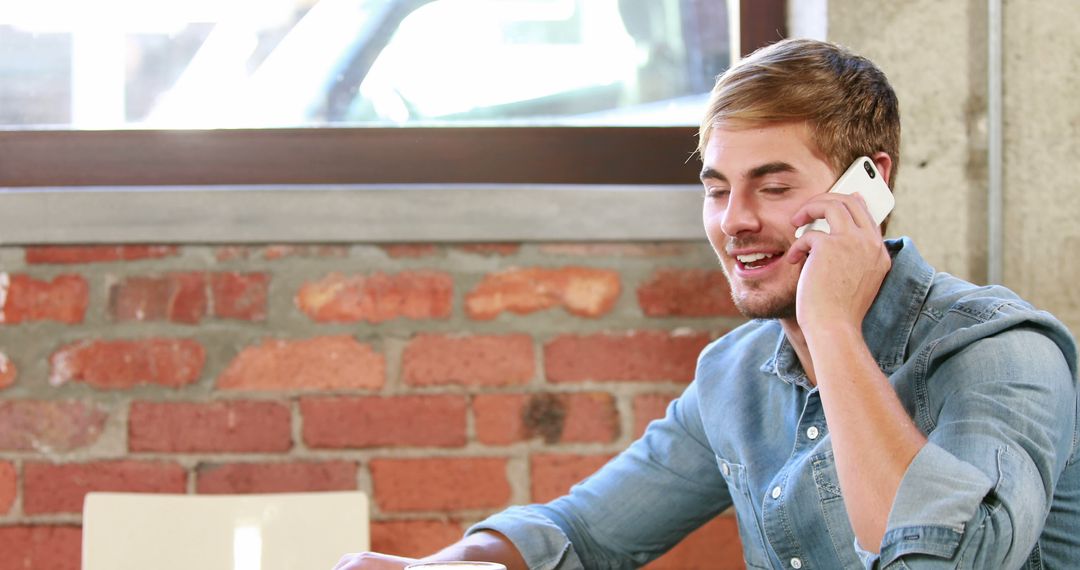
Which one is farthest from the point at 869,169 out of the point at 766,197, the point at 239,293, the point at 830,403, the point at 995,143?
the point at 239,293

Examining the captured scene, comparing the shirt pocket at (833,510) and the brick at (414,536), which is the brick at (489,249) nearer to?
the brick at (414,536)

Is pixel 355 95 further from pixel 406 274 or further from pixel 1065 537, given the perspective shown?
pixel 1065 537

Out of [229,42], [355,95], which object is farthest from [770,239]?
[229,42]

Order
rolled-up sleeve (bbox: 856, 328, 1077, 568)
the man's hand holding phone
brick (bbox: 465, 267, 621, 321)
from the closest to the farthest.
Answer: rolled-up sleeve (bbox: 856, 328, 1077, 568), the man's hand holding phone, brick (bbox: 465, 267, 621, 321)

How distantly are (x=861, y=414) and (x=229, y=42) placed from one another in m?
1.33

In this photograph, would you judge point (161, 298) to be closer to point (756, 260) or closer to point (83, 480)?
point (83, 480)

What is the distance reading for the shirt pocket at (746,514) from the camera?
4.64 feet

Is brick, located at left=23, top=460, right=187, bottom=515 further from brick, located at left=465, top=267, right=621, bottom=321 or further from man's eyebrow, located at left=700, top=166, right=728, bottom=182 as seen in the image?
man's eyebrow, located at left=700, top=166, right=728, bottom=182

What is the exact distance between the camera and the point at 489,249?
1919mm

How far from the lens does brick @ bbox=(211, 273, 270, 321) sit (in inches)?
74.6

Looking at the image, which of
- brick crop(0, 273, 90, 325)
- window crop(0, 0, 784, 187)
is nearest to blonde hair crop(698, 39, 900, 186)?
window crop(0, 0, 784, 187)

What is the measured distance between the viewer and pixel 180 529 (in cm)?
148

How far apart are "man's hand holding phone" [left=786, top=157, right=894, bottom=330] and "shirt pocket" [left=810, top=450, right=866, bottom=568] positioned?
169 millimetres

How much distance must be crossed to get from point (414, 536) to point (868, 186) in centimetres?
97
